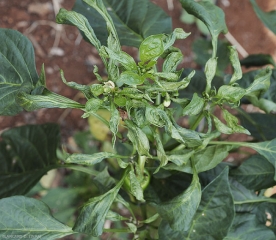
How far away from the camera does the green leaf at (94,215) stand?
0.65 m

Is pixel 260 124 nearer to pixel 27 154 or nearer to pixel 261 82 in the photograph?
pixel 261 82

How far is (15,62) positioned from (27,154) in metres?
0.26

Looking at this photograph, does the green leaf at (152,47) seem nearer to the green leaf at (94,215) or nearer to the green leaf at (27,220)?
the green leaf at (94,215)

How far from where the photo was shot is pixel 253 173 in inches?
33.6

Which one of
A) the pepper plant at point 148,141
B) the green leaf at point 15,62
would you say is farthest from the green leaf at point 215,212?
the green leaf at point 15,62

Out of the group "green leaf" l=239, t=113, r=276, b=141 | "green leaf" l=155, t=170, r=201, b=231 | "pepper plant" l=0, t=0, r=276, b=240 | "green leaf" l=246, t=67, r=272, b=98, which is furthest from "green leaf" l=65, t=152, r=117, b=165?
"green leaf" l=239, t=113, r=276, b=141

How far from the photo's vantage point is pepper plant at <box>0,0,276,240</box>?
58 centimetres

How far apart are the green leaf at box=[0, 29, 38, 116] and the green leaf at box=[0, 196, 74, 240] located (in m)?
0.19

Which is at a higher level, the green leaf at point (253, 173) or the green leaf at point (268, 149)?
the green leaf at point (268, 149)

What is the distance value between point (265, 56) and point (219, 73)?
0.20 m

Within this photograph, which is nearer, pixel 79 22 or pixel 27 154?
pixel 79 22

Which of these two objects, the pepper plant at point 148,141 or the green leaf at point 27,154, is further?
the green leaf at point 27,154

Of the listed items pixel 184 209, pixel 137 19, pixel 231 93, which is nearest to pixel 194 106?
pixel 231 93

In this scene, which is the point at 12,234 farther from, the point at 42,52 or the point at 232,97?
the point at 42,52
